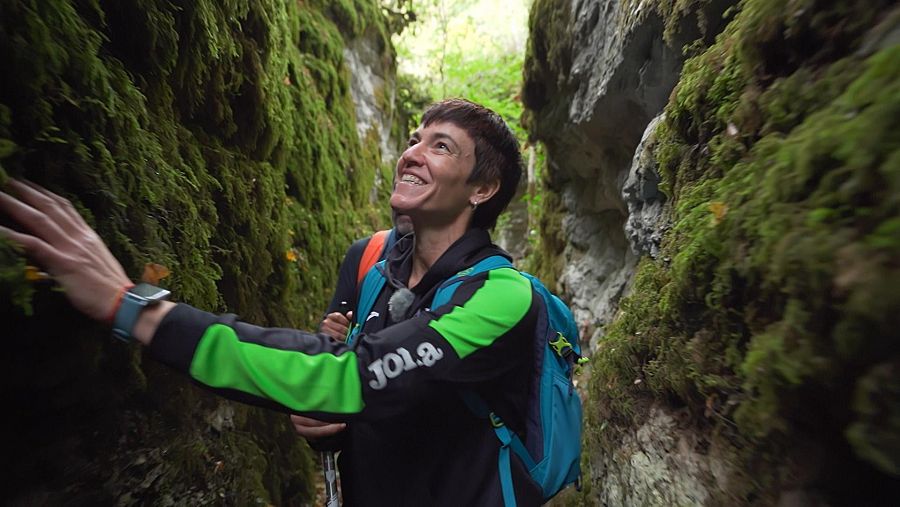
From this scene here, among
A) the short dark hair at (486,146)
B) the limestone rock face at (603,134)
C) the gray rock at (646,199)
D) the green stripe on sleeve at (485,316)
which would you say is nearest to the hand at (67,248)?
the green stripe on sleeve at (485,316)

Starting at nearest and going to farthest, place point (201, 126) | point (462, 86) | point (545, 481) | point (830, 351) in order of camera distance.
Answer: point (830, 351), point (545, 481), point (201, 126), point (462, 86)

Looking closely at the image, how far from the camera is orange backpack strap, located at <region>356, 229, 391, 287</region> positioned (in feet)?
9.01

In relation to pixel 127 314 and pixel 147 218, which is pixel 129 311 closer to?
pixel 127 314

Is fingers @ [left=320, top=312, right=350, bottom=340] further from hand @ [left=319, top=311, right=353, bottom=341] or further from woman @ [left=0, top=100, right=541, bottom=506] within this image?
woman @ [left=0, top=100, right=541, bottom=506]

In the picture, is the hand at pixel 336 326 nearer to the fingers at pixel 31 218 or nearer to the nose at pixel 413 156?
the nose at pixel 413 156

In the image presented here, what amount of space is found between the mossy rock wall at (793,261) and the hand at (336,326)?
1.76m

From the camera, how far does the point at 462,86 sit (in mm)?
15688

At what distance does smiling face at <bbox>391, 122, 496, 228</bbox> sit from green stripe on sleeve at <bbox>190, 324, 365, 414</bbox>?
1.10 metres

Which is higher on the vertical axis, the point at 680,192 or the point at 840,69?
the point at 840,69

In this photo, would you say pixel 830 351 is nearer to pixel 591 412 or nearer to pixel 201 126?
pixel 591 412

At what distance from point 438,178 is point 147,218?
1.38 metres

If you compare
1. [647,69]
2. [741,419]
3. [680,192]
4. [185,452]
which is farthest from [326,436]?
[647,69]

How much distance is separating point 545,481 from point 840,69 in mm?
1844

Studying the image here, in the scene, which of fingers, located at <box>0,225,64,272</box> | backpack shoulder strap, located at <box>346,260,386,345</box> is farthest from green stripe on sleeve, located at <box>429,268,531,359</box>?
fingers, located at <box>0,225,64,272</box>
